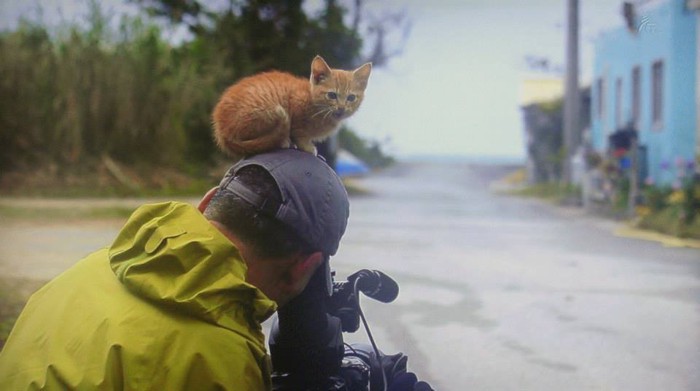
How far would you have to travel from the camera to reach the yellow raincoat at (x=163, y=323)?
1.18m

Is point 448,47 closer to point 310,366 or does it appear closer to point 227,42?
point 227,42

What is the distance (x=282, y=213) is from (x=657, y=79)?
45.5 inches

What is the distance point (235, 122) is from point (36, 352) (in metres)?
0.44

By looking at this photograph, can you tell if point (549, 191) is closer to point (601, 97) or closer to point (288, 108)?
point (601, 97)

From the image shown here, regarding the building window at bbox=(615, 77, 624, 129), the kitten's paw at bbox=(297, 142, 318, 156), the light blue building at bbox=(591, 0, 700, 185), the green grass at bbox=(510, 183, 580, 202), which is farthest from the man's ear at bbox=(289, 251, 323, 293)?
the building window at bbox=(615, 77, 624, 129)

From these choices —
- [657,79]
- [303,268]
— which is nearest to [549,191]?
[657,79]

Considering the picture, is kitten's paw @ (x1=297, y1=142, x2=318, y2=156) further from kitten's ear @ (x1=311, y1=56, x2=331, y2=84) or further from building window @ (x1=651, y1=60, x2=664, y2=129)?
building window @ (x1=651, y1=60, x2=664, y2=129)

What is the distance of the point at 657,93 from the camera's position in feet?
7.07

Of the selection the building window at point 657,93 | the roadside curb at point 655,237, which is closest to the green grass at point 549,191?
the roadside curb at point 655,237

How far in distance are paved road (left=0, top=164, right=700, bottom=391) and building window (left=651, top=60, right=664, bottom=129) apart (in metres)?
0.33

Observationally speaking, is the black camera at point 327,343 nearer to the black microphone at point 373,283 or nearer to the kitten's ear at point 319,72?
the black microphone at point 373,283

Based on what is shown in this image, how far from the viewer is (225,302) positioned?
1.20 meters

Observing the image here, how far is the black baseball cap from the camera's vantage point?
126 cm

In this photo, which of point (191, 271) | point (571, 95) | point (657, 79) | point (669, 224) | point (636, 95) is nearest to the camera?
point (191, 271)
